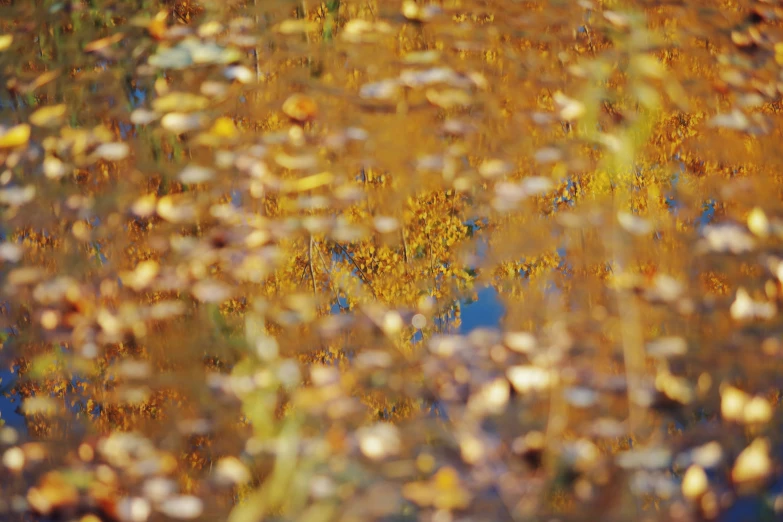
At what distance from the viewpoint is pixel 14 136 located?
386cm

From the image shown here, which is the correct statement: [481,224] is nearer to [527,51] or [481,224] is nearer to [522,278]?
[522,278]

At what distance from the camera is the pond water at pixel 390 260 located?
2.61m

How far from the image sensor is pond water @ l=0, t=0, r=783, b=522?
261 centimetres

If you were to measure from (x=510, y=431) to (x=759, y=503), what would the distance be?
2.90 feet

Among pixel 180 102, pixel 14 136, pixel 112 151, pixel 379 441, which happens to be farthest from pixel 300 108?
pixel 379 441

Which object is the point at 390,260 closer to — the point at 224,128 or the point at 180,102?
the point at 224,128

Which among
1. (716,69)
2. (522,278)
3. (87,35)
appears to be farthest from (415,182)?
(87,35)

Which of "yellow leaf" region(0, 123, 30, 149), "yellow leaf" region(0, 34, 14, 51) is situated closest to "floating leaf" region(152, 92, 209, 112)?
"yellow leaf" region(0, 123, 30, 149)

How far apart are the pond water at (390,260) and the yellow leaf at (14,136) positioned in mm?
33

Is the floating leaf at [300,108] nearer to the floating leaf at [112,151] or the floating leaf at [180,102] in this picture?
the floating leaf at [180,102]

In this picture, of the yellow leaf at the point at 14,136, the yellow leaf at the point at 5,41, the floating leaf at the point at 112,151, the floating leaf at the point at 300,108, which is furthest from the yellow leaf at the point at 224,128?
the yellow leaf at the point at 5,41

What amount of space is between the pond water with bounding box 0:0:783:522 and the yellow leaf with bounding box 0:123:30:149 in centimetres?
3

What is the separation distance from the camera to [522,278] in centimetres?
337

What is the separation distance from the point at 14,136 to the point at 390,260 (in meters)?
2.22
